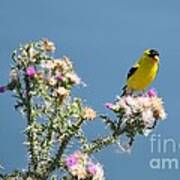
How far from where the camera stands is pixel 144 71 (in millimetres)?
10469

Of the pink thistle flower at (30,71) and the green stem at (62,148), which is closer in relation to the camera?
the green stem at (62,148)

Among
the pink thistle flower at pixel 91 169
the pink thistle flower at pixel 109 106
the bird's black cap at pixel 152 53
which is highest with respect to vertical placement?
the bird's black cap at pixel 152 53

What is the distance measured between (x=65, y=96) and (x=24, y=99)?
15.5 inches

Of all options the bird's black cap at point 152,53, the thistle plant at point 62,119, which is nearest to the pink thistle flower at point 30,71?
the thistle plant at point 62,119

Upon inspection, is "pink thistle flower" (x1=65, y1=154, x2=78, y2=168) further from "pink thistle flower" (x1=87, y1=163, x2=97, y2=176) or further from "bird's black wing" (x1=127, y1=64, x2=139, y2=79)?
"bird's black wing" (x1=127, y1=64, x2=139, y2=79)

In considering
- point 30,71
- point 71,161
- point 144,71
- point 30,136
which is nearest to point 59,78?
point 30,71

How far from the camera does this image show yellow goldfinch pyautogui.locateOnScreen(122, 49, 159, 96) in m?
9.76

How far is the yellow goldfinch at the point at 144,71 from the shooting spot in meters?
9.76

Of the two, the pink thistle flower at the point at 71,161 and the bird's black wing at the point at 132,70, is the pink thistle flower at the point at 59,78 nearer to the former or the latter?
the pink thistle flower at the point at 71,161

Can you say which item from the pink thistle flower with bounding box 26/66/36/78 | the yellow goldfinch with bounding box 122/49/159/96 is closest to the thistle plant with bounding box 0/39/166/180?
the pink thistle flower with bounding box 26/66/36/78

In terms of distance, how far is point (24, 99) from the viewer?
608 centimetres

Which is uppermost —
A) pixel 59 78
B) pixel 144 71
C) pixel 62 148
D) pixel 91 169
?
pixel 144 71

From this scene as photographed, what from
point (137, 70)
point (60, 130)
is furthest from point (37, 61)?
point (137, 70)

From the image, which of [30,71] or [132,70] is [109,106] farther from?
[132,70]
